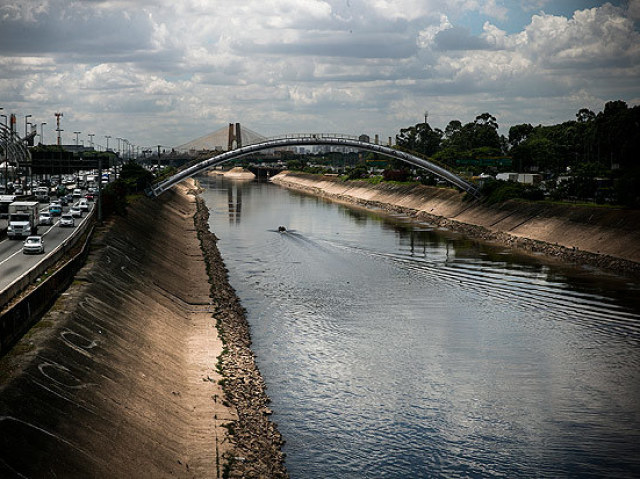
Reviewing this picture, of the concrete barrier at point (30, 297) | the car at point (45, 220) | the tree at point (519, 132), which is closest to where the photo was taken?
the concrete barrier at point (30, 297)

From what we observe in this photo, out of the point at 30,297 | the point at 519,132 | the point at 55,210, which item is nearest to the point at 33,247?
the point at 30,297

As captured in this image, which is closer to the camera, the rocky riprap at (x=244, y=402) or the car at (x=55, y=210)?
the rocky riprap at (x=244, y=402)

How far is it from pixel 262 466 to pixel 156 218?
66.6 meters

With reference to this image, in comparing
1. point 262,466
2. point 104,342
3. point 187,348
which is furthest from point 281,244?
point 262,466

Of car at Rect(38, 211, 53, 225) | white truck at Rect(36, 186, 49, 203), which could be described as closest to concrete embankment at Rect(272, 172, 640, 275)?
car at Rect(38, 211, 53, 225)

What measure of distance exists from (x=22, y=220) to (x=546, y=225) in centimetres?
5359

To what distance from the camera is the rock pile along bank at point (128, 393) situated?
66.0ft

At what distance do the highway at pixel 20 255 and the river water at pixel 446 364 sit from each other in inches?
508

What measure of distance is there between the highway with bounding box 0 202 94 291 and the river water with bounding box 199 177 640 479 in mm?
12891

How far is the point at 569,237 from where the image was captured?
7356 centimetres

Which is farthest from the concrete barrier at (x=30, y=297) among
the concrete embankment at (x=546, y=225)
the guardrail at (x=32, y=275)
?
the concrete embankment at (x=546, y=225)

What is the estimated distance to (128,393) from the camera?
25.9 m

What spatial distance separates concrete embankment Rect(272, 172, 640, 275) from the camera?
2559 inches

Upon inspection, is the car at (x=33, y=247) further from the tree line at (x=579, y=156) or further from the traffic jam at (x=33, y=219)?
the tree line at (x=579, y=156)
